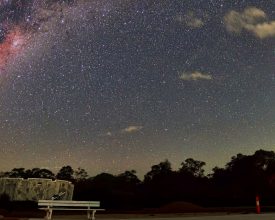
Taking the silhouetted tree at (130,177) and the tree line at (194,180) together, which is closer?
the tree line at (194,180)

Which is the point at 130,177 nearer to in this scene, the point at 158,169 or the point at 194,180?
the point at 158,169

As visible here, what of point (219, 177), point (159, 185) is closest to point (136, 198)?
point (159, 185)

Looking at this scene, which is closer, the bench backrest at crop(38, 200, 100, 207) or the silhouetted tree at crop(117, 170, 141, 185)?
the bench backrest at crop(38, 200, 100, 207)

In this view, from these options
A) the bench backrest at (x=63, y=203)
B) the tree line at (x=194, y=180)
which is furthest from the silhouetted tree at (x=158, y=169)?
the bench backrest at (x=63, y=203)

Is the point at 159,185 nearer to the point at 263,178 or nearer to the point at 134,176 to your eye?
the point at 263,178

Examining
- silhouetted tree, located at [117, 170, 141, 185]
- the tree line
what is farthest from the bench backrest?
silhouetted tree, located at [117, 170, 141, 185]

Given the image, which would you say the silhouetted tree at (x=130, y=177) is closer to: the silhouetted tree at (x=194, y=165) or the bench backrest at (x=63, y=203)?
the silhouetted tree at (x=194, y=165)

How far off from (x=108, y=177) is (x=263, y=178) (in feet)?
79.5

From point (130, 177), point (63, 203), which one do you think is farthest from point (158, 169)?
point (63, 203)

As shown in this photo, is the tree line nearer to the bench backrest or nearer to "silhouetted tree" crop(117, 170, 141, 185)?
"silhouetted tree" crop(117, 170, 141, 185)

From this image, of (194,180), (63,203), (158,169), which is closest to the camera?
(63,203)

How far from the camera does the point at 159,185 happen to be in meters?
63.6

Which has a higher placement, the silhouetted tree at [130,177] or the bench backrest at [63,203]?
the silhouetted tree at [130,177]

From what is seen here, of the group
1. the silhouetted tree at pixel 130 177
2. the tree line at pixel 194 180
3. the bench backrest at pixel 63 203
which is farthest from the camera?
the silhouetted tree at pixel 130 177
